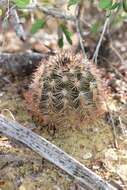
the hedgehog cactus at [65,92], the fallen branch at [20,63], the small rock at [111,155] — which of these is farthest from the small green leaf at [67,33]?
the small rock at [111,155]

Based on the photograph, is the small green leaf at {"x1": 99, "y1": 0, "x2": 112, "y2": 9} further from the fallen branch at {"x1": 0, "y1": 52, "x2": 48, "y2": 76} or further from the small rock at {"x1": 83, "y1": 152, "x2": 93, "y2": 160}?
the small rock at {"x1": 83, "y1": 152, "x2": 93, "y2": 160}

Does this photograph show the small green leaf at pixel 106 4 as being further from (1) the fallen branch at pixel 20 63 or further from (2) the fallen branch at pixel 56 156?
(2) the fallen branch at pixel 56 156

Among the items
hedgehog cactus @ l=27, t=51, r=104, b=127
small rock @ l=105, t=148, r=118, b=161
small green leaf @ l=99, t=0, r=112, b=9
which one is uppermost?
small green leaf @ l=99, t=0, r=112, b=9

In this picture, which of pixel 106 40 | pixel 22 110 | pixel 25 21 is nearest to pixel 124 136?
pixel 22 110

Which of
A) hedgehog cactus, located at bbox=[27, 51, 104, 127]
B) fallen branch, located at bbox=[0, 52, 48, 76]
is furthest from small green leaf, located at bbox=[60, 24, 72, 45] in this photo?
hedgehog cactus, located at bbox=[27, 51, 104, 127]

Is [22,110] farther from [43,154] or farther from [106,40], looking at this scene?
[106,40]

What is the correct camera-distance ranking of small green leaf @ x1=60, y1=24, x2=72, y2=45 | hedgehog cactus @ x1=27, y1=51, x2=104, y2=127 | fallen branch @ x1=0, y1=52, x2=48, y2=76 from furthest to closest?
fallen branch @ x1=0, y1=52, x2=48, y2=76 < small green leaf @ x1=60, y1=24, x2=72, y2=45 < hedgehog cactus @ x1=27, y1=51, x2=104, y2=127
